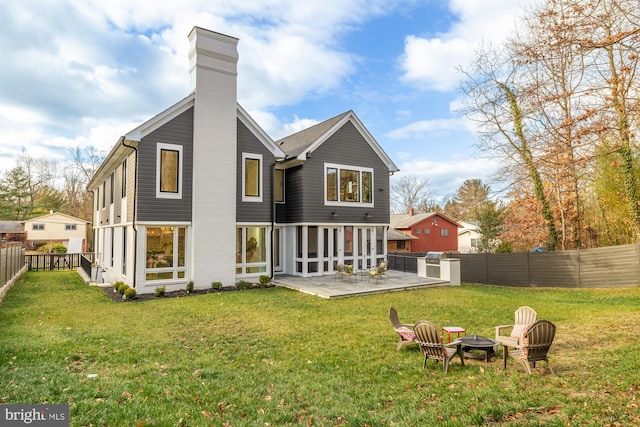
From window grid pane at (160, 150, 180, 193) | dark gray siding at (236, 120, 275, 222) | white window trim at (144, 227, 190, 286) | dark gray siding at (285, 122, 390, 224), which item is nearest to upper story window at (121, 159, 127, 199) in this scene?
window grid pane at (160, 150, 180, 193)

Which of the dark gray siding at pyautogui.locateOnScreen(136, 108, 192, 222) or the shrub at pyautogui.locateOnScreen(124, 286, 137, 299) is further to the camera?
the dark gray siding at pyautogui.locateOnScreen(136, 108, 192, 222)

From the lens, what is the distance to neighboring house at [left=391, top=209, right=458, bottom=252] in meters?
39.6

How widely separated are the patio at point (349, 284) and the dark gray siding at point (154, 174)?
513 centimetres

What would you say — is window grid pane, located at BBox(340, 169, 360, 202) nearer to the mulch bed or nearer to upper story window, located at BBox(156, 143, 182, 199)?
the mulch bed

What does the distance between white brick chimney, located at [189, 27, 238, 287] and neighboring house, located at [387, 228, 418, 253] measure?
2434cm

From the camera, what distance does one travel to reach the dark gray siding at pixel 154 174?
41.6 ft

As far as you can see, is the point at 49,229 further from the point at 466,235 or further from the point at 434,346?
the point at 466,235

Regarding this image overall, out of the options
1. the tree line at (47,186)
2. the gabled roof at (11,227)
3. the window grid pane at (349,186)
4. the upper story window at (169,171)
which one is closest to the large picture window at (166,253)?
the upper story window at (169,171)

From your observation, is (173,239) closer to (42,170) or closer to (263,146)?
(263,146)

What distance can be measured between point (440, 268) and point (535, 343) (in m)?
10.8

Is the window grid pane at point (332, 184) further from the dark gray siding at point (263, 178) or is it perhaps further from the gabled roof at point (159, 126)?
the dark gray siding at point (263, 178)

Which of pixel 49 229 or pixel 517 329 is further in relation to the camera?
pixel 49 229

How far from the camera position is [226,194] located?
46.9 ft

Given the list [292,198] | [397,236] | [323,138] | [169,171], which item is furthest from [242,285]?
[397,236]
